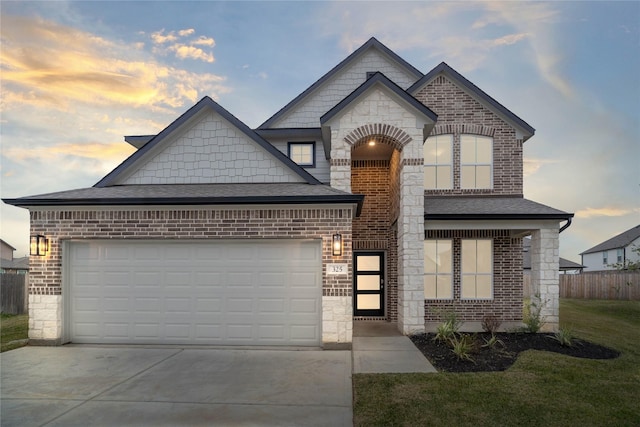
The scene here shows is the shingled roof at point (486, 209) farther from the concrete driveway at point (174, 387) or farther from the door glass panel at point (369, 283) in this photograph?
the concrete driveway at point (174, 387)

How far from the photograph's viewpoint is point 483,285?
1277 centimetres

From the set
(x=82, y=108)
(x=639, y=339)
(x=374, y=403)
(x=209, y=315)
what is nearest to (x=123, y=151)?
(x=82, y=108)

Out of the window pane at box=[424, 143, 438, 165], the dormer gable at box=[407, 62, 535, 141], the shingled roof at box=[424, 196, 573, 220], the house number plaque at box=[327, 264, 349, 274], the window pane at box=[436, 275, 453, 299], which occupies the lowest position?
the window pane at box=[436, 275, 453, 299]

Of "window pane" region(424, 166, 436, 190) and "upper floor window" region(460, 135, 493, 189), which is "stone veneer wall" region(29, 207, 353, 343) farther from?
"upper floor window" region(460, 135, 493, 189)

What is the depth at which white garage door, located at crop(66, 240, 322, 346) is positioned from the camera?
8984 mm

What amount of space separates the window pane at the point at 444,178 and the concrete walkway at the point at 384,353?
5192 millimetres

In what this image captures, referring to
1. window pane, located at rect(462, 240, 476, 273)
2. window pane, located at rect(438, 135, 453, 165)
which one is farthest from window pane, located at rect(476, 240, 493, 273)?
window pane, located at rect(438, 135, 453, 165)

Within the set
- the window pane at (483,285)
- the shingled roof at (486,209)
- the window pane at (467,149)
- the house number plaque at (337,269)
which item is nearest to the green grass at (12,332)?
the house number plaque at (337,269)

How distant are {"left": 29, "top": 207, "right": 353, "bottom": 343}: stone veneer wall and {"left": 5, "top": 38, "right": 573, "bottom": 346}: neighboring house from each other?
0.03 meters

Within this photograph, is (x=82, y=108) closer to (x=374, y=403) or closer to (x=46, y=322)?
(x=46, y=322)

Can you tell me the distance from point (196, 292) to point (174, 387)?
3141mm

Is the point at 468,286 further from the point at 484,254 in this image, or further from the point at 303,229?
the point at 303,229

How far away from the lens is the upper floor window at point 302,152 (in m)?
14.4

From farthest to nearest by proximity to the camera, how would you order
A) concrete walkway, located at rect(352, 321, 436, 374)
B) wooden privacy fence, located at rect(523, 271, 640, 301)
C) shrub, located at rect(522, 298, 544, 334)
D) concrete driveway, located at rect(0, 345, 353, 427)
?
wooden privacy fence, located at rect(523, 271, 640, 301) → shrub, located at rect(522, 298, 544, 334) → concrete walkway, located at rect(352, 321, 436, 374) → concrete driveway, located at rect(0, 345, 353, 427)
